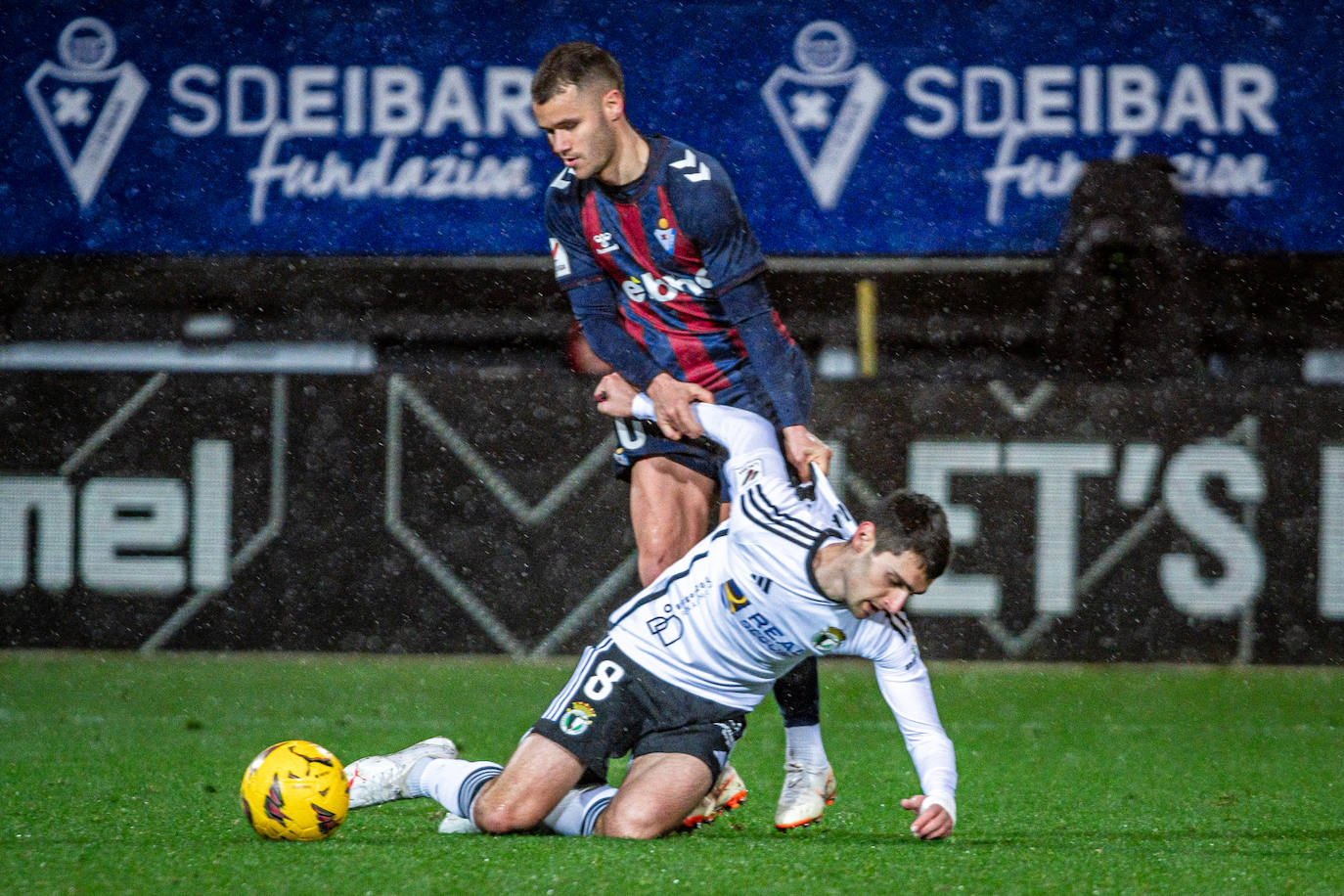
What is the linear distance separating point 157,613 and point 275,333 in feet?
6.94

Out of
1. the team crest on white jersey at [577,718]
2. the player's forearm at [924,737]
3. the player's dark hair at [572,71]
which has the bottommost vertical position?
the team crest on white jersey at [577,718]

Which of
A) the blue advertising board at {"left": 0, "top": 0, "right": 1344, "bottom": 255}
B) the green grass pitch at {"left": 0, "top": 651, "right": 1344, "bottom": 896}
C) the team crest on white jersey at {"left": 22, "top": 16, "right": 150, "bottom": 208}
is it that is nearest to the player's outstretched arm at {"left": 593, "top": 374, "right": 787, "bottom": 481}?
the green grass pitch at {"left": 0, "top": 651, "right": 1344, "bottom": 896}

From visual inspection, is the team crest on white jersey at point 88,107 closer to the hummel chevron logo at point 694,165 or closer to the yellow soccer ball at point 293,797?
the hummel chevron logo at point 694,165

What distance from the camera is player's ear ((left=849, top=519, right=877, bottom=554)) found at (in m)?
3.53

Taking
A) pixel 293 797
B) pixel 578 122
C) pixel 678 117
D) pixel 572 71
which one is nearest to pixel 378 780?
pixel 293 797

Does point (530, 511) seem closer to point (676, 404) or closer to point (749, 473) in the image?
point (676, 404)

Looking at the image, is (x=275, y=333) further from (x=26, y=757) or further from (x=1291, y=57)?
(x=1291, y=57)

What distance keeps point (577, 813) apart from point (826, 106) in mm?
5925

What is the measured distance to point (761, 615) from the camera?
12.5ft

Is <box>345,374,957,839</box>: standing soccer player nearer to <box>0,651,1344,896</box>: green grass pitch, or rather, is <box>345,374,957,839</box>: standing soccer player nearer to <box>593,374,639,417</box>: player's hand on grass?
<box>0,651,1344,896</box>: green grass pitch

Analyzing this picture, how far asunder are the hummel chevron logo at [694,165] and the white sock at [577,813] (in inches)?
60.7

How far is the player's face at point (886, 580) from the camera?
11.3ft

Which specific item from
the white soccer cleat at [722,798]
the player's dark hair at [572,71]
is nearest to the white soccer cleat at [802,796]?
the white soccer cleat at [722,798]

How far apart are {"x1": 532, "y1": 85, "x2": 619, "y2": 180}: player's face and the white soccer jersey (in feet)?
2.29
